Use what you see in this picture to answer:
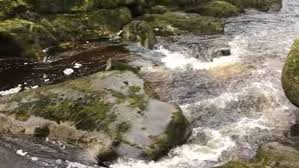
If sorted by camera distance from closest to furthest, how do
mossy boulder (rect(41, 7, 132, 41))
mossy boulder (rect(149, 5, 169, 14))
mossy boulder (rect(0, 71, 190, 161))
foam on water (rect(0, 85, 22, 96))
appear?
mossy boulder (rect(0, 71, 190, 161)) → foam on water (rect(0, 85, 22, 96)) → mossy boulder (rect(41, 7, 132, 41)) → mossy boulder (rect(149, 5, 169, 14))

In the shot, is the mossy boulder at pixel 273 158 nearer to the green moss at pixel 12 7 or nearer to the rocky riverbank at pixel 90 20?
the rocky riverbank at pixel 90 20

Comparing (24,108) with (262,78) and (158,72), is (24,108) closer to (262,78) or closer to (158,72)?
(158,72)

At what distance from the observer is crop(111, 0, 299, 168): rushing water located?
12.5 m

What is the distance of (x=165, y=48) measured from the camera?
20438 millimetres

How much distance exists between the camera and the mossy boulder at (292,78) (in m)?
13.6

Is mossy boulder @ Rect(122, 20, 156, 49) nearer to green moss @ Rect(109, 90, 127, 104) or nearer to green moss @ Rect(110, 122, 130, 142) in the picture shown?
green moss @ Rect(109, 90, 127, 104)

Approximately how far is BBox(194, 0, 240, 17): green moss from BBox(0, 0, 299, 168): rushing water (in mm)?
1787

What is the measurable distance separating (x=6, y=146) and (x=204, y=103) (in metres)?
5.98

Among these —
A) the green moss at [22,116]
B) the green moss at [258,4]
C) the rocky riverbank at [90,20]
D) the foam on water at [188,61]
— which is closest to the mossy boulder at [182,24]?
the rocky riverbank at [90,20]

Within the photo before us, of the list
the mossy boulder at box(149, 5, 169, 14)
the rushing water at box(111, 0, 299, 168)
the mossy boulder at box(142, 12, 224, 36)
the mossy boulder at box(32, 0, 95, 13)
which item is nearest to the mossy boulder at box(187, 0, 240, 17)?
the mossy boulder at box(149, 5, 169, 14)

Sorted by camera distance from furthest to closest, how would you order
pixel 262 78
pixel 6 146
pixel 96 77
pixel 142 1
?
1. pixel 142 1
2. pixel 262 78
3. pixel 96 77
4. pixel 6 146

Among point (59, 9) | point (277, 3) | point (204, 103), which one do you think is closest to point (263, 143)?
point (204, 103)

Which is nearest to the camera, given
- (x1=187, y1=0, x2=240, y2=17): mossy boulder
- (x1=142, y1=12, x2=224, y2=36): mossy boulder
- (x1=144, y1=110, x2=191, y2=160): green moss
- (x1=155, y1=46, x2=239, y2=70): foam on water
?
(x1=144, y1=110, x2=191, y2=160): green moss

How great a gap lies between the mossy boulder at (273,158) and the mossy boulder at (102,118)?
6.80ft
